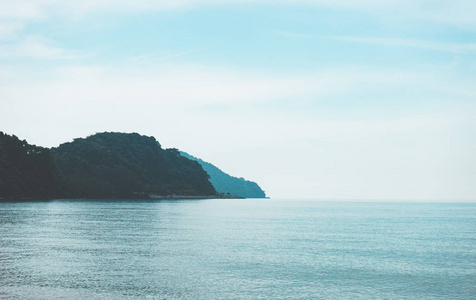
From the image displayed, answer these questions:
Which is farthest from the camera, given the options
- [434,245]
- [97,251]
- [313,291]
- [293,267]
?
[434,245]

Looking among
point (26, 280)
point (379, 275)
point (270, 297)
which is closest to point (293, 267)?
point (379, 275)

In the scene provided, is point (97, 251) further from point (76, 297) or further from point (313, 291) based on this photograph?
point (313, 291)

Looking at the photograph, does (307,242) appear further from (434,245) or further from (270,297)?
(270,297)

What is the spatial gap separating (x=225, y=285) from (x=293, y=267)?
10.4m

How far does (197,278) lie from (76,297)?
35.1 ft

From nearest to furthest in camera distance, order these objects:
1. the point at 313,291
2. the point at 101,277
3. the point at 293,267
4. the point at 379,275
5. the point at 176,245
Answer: the point at 313,291, the point at 101,277, the point at 379,275, the point at 293,267, the point at 176,245

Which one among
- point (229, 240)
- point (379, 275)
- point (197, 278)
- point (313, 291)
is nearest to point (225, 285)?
point (197, 278)

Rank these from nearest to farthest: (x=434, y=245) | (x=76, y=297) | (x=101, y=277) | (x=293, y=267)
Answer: (x=76, y=297) < (x=101, y=277) < (x=293, y=267) < (x=434, y=245)

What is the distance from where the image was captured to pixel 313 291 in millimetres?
32312

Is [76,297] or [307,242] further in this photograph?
[307,242]

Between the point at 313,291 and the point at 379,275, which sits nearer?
the point at 313,291

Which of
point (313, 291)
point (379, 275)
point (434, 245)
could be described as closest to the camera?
point (313, 291)

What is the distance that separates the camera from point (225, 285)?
33.7 m

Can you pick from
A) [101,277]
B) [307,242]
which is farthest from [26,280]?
[307,242]
